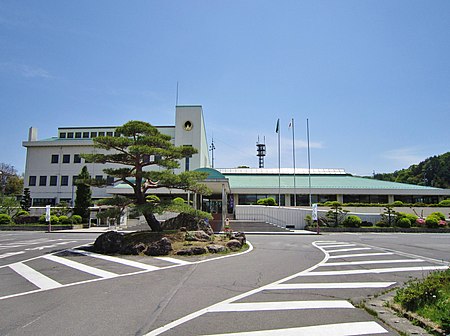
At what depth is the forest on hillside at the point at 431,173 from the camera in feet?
213

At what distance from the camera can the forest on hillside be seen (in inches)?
2555

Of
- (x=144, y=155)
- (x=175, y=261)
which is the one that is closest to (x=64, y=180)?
(x=144, y=155)

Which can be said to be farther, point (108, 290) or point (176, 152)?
point (176, 152)

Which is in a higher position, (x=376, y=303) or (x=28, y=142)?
(x=28, y=142)

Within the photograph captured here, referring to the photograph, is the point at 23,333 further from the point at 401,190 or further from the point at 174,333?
the point at 401,190

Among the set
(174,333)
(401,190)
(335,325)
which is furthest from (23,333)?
(401,190)

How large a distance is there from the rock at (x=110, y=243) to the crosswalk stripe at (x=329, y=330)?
960 cm

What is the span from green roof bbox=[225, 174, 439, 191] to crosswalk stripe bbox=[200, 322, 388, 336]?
120 feet

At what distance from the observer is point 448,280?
6246 millimetres

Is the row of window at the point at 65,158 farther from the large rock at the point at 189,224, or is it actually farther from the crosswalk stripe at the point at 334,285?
the crosswalk stripe at the point at 334,285

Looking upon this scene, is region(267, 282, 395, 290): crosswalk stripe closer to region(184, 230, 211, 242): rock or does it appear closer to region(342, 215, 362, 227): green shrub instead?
region(184, 230, 211, 242): rock

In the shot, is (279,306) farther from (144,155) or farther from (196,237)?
(144,155)

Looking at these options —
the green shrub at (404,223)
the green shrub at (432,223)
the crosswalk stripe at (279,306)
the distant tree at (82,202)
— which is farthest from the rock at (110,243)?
the green shrub at (432,223)

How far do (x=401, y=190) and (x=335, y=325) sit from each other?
41.2 metres
